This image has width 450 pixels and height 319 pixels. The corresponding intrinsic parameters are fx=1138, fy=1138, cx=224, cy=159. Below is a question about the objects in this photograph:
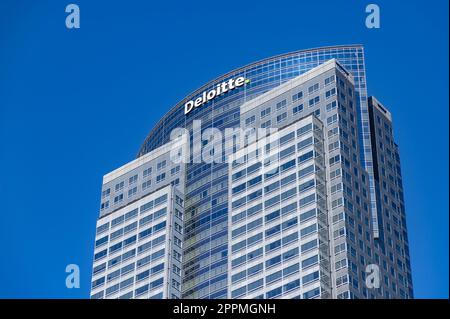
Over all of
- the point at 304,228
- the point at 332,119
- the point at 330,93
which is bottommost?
the point at 304,228

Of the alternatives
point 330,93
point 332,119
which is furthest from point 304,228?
point 330,93

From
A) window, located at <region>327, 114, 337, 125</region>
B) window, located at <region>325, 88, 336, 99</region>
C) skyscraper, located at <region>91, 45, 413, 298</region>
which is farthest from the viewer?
window, located at <region>325, 88, 336, 99</region>

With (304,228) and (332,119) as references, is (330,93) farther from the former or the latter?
(304,228)

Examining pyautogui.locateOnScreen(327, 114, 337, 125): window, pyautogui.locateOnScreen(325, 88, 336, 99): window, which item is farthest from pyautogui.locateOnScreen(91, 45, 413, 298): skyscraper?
pyautogui.locateOnScreen(325, 88, 336, 99): window

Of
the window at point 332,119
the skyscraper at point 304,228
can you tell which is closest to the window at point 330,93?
the skyscraper at point 304,228

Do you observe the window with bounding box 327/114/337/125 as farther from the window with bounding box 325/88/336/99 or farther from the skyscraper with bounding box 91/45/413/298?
the window with bounding box 325/88/336/99

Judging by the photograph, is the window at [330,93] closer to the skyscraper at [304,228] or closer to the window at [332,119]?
the skyscraper at [304,228]

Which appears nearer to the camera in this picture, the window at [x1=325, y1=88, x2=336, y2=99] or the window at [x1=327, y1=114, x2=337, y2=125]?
the window at [x1=327, y1=114, x2=337, y2=125]
